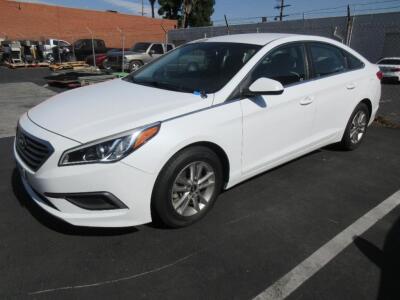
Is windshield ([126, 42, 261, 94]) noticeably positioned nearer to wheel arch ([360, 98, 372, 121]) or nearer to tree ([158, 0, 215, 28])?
wheel arch ([360, 98, 372, 121])

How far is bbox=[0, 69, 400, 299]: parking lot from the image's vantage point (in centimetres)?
250

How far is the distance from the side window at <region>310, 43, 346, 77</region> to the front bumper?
264 cm

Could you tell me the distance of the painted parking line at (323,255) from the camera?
2496 millimetres

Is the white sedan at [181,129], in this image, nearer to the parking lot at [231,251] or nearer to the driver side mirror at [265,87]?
the driver side mirror at [265,87]

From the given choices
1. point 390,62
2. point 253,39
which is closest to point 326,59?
point 253,39

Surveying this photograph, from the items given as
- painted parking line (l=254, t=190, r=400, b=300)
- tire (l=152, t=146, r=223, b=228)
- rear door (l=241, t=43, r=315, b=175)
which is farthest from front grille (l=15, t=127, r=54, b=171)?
painted parking line (l=254, t=190, r=400, b=300)

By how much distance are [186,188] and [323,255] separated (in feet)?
4.05

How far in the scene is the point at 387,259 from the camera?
2.84 m

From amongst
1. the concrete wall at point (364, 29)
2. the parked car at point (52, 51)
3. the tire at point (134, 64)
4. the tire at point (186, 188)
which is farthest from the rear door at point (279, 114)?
the parked car at point (52, 51)

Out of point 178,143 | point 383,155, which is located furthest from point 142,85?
point 383,155

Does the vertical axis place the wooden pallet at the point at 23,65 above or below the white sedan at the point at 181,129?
below

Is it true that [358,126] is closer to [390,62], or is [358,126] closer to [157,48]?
[390,62]

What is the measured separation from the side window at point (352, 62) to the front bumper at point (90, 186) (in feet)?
11.4

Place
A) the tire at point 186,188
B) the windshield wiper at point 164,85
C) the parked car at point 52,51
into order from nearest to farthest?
the tire at point 186,188, the windshield wiper at point 164,85, the parked car at point 52,51
